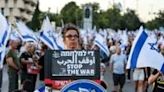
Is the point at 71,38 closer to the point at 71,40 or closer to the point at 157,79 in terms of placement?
the point at 71,40

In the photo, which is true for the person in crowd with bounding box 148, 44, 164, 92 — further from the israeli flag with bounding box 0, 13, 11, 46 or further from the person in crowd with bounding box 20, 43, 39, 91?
the person in crowd with bounding box 20, 43, 39, 91

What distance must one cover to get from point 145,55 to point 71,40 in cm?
319

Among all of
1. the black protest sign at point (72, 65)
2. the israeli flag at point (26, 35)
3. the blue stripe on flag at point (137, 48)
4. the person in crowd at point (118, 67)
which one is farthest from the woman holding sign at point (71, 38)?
the israeli flag at point (26, 35)

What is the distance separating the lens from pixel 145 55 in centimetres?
908

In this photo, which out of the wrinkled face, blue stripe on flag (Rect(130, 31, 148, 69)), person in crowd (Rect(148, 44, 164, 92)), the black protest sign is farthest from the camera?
blue stripe on flag (Rect(130, 31, 148, 69))

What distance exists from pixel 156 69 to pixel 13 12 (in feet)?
404

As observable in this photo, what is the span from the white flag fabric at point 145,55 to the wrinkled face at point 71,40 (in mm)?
2729

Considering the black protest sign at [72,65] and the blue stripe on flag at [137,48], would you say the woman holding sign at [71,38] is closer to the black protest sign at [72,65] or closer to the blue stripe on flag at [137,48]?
the black protest sign at [72,65]

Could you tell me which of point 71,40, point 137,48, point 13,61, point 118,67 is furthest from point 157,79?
point 118,67

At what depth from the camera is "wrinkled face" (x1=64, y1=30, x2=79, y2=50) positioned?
6047 millimetres

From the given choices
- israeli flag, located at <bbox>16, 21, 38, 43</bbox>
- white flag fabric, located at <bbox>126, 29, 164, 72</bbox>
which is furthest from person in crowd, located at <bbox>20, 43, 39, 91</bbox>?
israeli flag, located at <bbox>16, 21, 38, 43</bbox>

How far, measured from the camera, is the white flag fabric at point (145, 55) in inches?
348

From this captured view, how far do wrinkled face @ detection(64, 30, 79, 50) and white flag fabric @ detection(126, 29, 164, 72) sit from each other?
2.73 metres

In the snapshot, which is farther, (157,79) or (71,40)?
(157,79)
